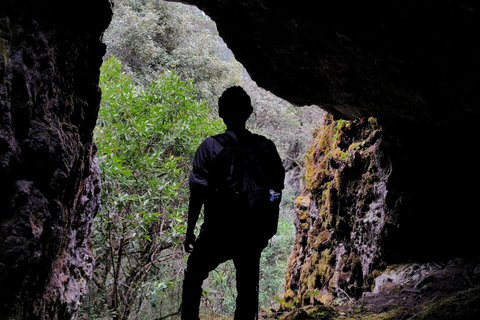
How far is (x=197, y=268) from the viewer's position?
2.77m

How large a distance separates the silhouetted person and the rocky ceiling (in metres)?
0.90

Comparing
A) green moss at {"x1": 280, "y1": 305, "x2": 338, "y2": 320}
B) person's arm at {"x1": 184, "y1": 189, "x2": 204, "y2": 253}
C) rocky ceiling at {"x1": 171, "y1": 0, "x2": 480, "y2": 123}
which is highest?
rocky ceiling at {"x1": 171, "y1": 0, "x2": 480, "y2": 123}

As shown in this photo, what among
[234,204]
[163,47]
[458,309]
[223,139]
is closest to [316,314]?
[458,309]

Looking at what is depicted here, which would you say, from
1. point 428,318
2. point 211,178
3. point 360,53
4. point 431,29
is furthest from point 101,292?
point 431,29

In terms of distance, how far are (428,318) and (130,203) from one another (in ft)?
13.8

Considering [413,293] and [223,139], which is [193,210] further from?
[413,293]

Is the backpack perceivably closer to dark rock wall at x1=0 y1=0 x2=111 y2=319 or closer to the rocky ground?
dark rock wall at x1=0 y1=0 x2=111 y2=319

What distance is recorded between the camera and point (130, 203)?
5340mm

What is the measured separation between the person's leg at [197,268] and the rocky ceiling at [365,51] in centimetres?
200

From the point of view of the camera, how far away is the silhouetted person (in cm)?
259

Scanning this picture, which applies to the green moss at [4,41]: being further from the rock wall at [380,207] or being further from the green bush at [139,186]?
the rock wall at [380,207]

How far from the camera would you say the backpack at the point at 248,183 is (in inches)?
101

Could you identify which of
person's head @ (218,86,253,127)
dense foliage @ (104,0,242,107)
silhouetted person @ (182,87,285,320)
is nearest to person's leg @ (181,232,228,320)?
silhouetted person @ (182,87,285,320)

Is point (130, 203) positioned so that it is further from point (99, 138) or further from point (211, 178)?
point (211, 178)
